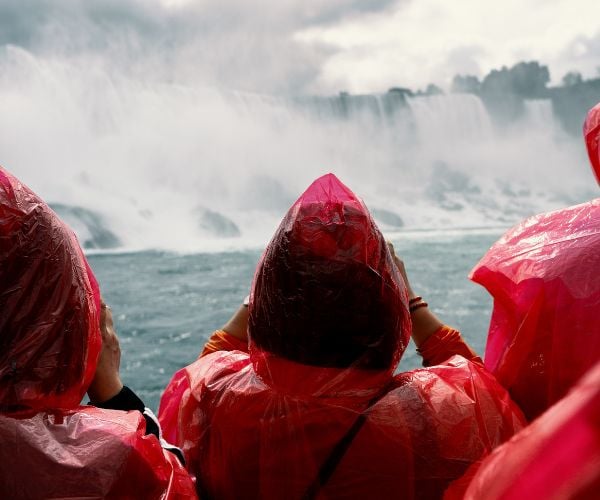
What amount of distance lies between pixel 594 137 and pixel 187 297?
8.40 meters

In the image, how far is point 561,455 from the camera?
0.42 m

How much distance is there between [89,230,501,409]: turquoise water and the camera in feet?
19.3

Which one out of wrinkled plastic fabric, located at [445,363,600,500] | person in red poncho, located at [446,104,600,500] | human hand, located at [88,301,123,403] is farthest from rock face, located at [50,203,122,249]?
wrinkled plastic fabric, located at [445,363,600,500]

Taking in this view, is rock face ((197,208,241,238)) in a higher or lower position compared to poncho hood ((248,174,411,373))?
lower

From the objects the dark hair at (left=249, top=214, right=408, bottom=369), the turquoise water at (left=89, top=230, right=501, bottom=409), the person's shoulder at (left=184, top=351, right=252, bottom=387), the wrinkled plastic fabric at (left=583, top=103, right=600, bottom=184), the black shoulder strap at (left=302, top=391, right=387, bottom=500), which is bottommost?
the turquoise water at (left=89, top=230, right=501, bottom=409)

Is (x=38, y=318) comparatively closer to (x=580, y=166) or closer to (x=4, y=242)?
(x=4, y=242)

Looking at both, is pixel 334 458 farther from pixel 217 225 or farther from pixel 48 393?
pixel 217 225

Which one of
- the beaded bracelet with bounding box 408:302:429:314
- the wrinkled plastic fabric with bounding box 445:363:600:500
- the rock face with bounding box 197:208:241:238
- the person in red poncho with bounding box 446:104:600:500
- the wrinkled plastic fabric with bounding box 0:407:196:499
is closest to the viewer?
the wrinkled plastic fabric with bounding box 445:363:600:500

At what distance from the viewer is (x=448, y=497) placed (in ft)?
3.15

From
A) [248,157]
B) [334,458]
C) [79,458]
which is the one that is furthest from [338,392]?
[248,157]

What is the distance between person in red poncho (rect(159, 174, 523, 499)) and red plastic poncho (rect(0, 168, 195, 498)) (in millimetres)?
168

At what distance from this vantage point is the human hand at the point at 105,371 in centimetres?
126

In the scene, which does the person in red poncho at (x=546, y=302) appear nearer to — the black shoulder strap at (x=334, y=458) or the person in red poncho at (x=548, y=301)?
the person in red poncho at (x=548, y=301)

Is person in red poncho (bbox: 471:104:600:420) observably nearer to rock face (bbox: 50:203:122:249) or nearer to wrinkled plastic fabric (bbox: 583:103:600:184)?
wrinkled plastic fabric (bbox: 583:103:600:184)
